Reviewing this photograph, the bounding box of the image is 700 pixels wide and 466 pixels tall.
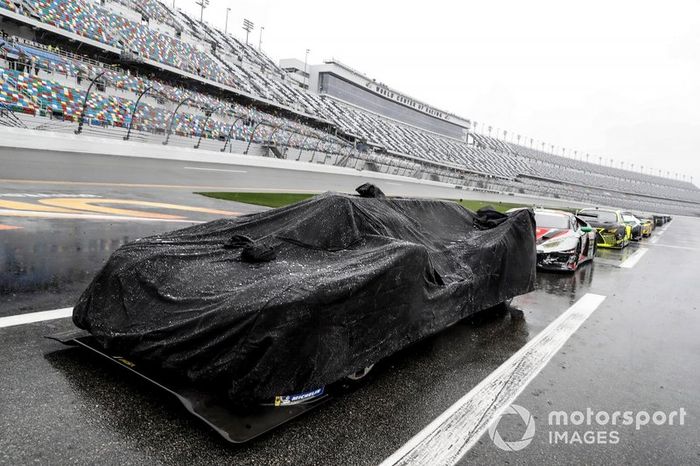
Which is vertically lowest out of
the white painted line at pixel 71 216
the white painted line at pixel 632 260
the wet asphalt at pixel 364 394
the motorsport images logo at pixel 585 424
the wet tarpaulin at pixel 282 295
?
the white painted line at pixel 71 216

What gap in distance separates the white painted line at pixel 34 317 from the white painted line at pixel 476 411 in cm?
310

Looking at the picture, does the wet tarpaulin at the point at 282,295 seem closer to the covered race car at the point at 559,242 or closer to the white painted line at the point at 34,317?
the white painted line at the point at 34,317

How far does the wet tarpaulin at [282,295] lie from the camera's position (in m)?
2.46

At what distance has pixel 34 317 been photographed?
3.78 m

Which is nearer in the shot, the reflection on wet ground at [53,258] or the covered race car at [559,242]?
the reflection on wet ground at [53,258]

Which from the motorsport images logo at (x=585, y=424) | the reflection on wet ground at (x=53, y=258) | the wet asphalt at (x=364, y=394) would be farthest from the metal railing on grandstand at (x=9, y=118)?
the motorsport images logo at (x=585, y=424)

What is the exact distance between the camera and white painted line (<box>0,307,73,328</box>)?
361cm

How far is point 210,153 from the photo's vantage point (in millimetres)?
24625

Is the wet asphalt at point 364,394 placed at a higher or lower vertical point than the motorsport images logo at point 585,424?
lower

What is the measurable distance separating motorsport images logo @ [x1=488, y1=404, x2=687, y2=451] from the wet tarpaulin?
2.99 ft

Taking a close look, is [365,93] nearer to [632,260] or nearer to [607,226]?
[607,226]

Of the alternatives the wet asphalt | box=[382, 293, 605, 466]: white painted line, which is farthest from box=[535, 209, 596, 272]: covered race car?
box=[382, 293, 605, 466]: white painted line

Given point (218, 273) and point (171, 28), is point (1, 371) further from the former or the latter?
point (171, 28)

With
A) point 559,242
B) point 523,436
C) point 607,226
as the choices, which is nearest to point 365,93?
point 607,226
